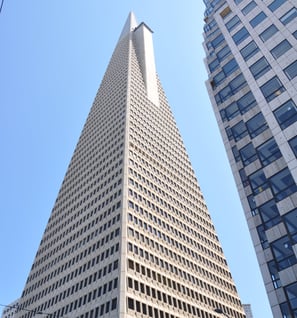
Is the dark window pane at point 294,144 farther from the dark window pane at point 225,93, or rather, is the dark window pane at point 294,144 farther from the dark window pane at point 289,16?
the dark window pane at point 225,93

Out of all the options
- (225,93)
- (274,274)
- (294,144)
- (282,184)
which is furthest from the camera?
(225,93)

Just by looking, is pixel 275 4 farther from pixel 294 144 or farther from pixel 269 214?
pixel 269 214

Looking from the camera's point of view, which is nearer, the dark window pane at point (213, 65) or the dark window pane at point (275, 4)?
the dark window pane at point (275, 4)

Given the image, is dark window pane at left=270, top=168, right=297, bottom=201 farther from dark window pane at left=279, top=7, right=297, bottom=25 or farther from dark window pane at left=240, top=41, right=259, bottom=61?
dark window pane at left=279, top=7, right=297, bottom=25

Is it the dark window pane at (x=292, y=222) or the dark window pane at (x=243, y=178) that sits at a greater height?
the dark window pane at (x=243, y=178)

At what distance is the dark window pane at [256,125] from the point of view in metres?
32.4

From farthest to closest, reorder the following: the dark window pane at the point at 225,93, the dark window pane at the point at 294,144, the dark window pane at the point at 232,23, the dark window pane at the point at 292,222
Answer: the dark window pane at the point at 225,93 < the dark window pane at the point at 232,23 < the dark window pane at the point at 294,144 < the dark window pane at the point at 292,222

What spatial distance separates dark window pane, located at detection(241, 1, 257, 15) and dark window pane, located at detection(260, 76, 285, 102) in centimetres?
1232

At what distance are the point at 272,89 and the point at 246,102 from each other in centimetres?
639

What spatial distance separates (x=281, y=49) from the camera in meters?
31.1

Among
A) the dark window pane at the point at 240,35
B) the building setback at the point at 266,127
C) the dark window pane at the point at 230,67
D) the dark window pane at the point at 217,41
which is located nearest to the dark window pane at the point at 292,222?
the building setback at the point at 266,127

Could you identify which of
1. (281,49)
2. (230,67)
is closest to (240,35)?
(230,67)

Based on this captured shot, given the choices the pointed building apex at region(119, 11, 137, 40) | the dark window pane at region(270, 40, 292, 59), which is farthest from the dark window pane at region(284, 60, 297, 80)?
the pointed building apex at region(119, 11, 137, 40)

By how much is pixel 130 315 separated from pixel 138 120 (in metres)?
59.9
